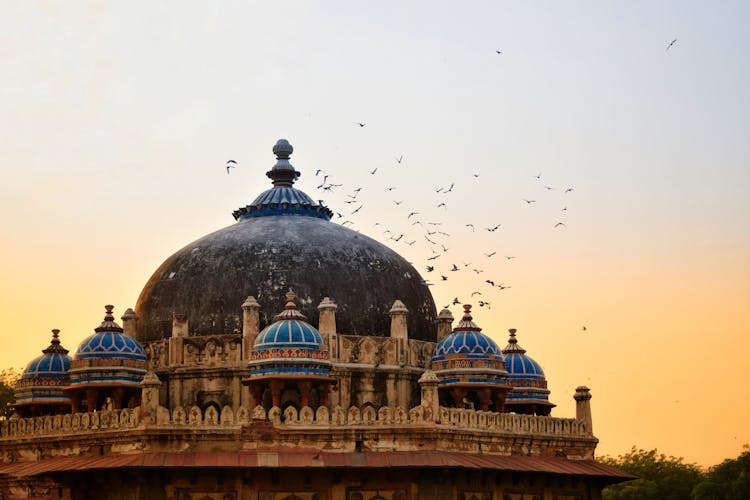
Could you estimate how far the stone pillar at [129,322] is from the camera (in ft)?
141

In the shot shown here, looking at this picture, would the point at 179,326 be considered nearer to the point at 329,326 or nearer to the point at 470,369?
the point at 329,326

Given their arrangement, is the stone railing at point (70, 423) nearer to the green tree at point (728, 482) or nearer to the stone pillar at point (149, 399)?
the stone pillar at point (149, 399)

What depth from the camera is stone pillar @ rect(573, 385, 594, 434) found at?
42844 mm

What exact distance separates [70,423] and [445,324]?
12.1 meters

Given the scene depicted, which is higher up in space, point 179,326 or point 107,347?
point 179,326

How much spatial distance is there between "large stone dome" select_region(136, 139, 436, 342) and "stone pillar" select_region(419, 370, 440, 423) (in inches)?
211

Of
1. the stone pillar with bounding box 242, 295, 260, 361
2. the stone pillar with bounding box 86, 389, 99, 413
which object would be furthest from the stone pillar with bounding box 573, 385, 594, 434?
the stone pillar with bounding box 86, 389, 99, 413

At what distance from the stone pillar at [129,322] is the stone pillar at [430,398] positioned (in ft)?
34.6

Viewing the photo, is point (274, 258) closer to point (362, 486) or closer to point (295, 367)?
point (295, 367)

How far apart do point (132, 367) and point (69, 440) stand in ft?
8.78

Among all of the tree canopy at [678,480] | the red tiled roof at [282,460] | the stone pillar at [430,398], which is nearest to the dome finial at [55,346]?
the red tiled roof at [282,460]

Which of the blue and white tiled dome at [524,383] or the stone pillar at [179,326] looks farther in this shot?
the blue and white tiled dome at [524,383]

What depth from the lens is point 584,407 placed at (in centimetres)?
4312

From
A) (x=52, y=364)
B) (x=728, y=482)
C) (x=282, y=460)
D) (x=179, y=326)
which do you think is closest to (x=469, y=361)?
(x=282, y=460)
